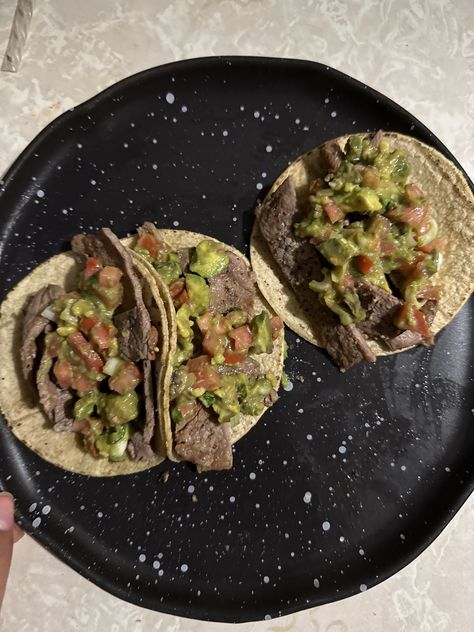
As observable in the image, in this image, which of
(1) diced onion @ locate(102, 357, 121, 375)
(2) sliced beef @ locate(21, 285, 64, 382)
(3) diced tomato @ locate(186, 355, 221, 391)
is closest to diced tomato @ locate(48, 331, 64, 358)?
(2) sliced beef @ locate(21, 285, 64, 382)

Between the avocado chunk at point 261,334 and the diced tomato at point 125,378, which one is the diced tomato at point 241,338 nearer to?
the avocado chunk at point 261,334

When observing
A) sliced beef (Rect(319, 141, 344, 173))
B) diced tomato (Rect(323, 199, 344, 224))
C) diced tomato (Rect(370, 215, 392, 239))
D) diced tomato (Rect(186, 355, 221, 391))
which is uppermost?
sliced beef (Rect(319, 141, 344, 173))

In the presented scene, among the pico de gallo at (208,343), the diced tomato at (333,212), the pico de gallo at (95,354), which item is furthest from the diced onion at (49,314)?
the diced tomato at (333,212)

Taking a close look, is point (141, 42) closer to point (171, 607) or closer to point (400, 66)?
point (400, 66)

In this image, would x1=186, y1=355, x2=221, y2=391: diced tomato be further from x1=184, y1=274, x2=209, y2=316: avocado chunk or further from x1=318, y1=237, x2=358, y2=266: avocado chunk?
x1=318, y1=237, x2=358, y2=266: avocado chunk

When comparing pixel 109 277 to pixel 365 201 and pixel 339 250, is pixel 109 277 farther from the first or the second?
pixel 365 201
